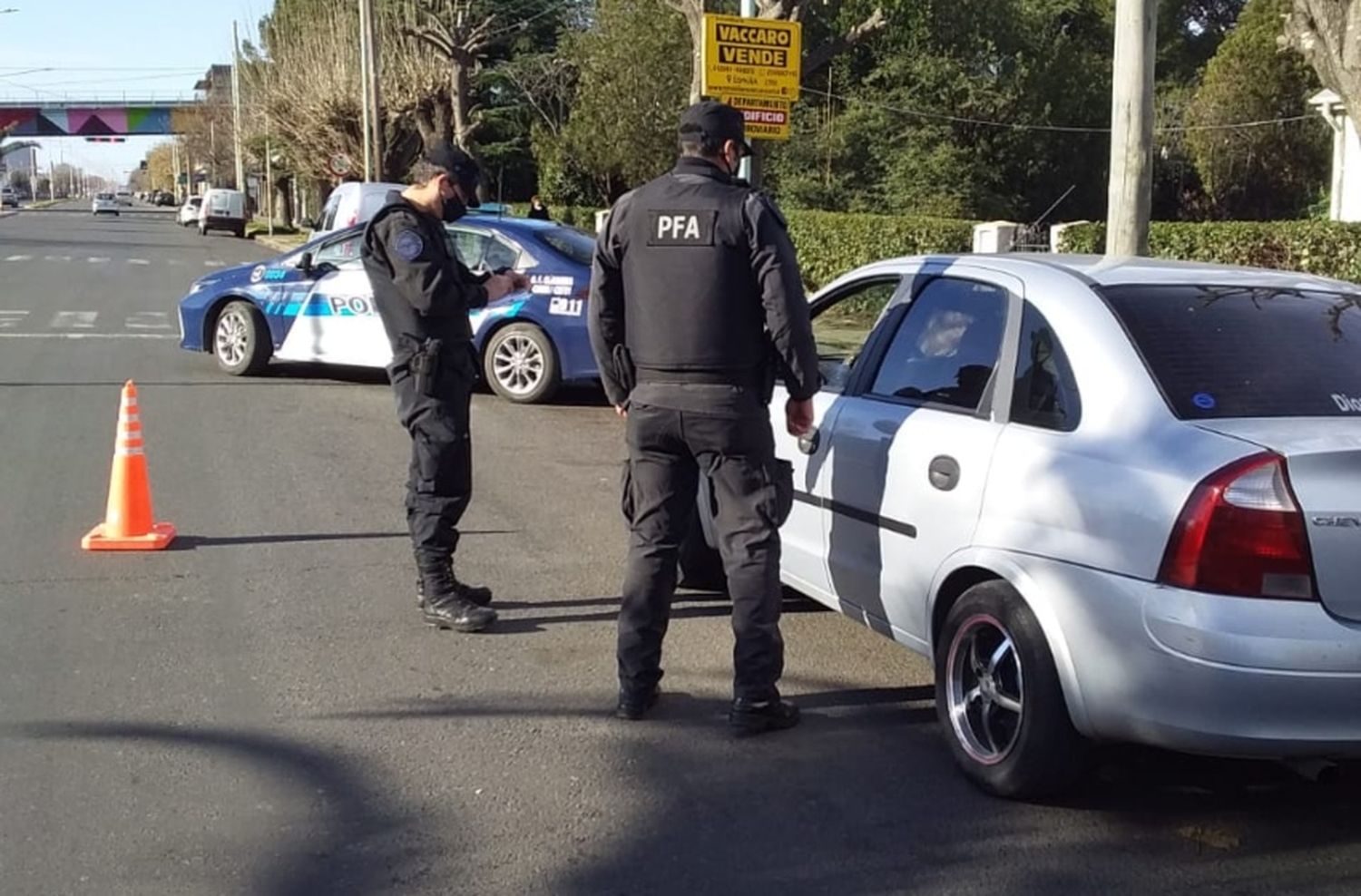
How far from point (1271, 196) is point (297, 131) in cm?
3044

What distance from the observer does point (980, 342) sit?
4.71m

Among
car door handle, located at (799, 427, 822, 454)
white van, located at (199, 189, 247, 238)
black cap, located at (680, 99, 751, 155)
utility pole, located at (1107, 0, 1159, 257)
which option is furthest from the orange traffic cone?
white van, located at (199, 189, 247, 238)

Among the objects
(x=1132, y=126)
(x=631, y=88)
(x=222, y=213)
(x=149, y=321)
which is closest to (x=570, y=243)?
(x=1132, y=126)

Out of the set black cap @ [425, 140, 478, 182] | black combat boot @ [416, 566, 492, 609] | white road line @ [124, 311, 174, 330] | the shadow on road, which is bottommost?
the shadow on road

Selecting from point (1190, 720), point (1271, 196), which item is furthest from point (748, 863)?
point (1271, 196)

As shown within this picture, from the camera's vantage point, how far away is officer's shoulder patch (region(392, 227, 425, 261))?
5.71 meters

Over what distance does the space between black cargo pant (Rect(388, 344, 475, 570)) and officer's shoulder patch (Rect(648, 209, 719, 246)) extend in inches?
59.0

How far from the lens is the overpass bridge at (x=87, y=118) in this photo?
11881cm

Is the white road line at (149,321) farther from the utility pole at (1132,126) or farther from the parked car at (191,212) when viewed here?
the parked car at (191,212)

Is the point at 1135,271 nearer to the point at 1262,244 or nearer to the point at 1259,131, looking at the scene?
the point at 1262,244

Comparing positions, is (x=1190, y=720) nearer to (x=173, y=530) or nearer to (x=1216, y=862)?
(x=1216, y=862)

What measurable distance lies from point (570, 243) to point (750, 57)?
2.53 metres

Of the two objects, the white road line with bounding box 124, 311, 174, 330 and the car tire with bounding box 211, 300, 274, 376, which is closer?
the car tire with bounding box 211, 300, 274, 376

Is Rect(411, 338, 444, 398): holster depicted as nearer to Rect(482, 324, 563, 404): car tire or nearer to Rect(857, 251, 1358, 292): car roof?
Rect(857, 251, 1358, 292): car roof
